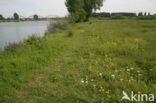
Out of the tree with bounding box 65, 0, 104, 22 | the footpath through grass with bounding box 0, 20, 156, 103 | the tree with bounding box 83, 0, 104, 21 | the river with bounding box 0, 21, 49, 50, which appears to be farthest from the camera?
the tree with bounding box 83, 0, 104, 21

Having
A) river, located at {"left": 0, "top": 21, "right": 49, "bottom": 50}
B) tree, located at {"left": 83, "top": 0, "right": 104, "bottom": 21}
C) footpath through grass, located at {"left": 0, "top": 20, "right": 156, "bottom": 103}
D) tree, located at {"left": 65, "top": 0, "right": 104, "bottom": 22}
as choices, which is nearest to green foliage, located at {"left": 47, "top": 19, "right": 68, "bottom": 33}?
river, located at {"left": 0, "top": 21, "right": 49, "bottom": 50}

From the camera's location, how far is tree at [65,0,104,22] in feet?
82.2

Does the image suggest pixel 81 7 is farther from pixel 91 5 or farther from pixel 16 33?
pixel 16 33

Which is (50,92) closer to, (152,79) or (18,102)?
(18,102)

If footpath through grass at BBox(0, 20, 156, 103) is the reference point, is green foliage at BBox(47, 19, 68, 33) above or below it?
above

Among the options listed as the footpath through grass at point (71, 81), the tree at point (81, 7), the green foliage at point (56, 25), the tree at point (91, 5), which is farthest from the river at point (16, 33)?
the tree at point (91, 5)

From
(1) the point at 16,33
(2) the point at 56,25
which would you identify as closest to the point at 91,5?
(2) the point at 56,25

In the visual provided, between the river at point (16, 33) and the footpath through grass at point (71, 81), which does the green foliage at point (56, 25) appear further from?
the footpath through grass at point (71, 81)

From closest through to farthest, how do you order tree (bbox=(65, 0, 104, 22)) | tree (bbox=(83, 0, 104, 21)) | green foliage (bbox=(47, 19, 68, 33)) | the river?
the river → green foliage (bbox=(47, 19, 68, 33)) → tree (bbox=(65, 0, 104, 22)) → tree (bbox=(83, 0, 104, 21))

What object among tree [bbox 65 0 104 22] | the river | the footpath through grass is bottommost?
the footpath through grass

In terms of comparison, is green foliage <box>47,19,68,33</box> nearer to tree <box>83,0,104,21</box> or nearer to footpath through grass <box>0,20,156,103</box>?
footpath through grass <box>0,20,156,103</box>

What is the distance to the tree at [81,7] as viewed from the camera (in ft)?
82.2

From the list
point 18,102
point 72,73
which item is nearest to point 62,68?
point 72,73

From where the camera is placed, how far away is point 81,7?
91.6 ft
